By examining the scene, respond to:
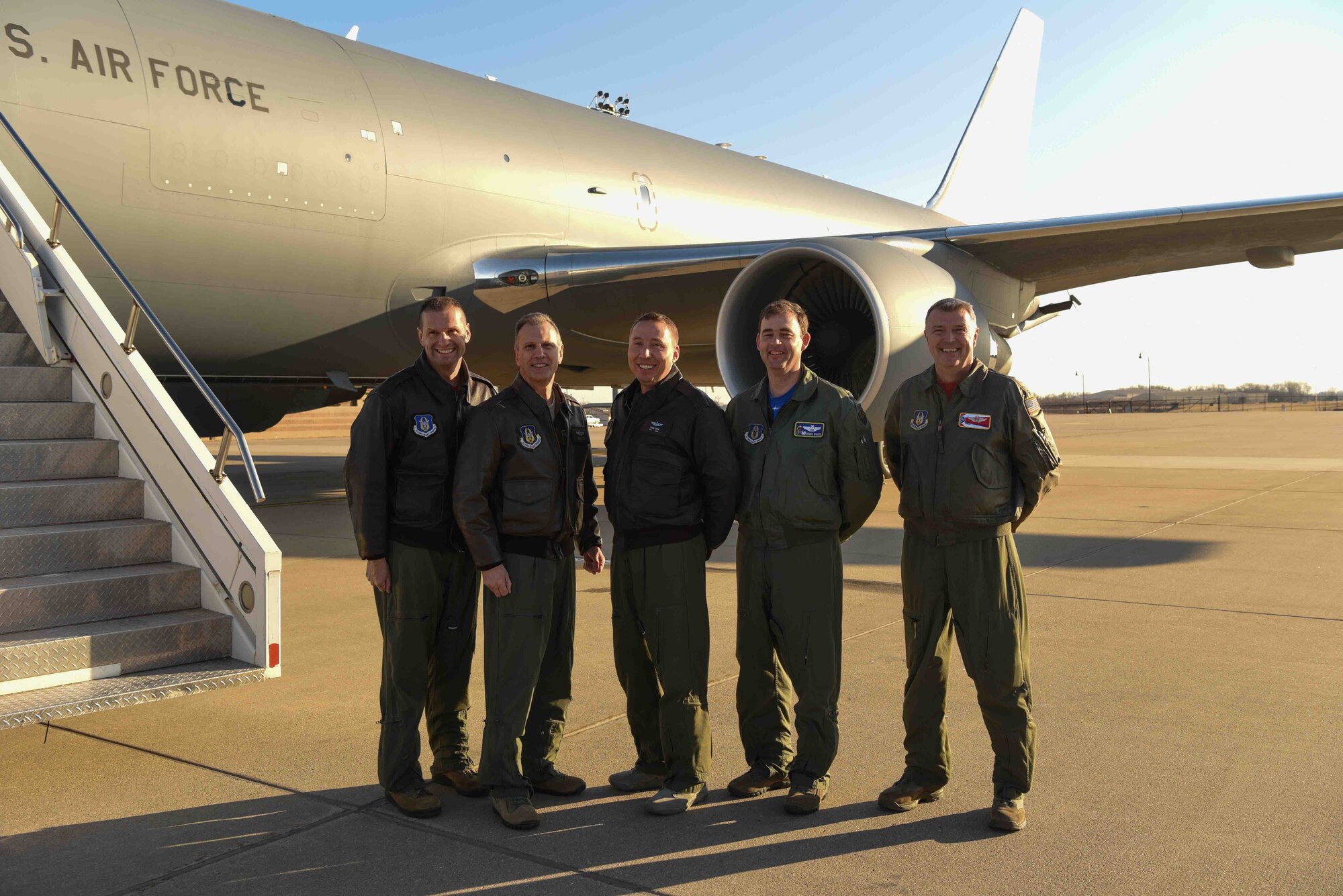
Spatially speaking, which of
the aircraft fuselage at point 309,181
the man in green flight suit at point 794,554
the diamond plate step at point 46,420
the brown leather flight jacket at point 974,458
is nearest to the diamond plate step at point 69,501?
the diamond plate step at point 46,420

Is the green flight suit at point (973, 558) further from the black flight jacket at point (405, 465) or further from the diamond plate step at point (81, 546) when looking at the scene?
the diamond plate step at point (81, 546)

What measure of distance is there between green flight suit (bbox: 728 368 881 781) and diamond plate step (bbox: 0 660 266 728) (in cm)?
157

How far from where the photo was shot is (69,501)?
3748mm

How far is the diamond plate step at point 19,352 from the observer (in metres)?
4.32

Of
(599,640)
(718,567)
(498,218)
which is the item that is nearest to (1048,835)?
(599,640)

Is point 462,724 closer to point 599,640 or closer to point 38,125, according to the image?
point 599,640

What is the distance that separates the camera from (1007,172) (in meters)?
19.1

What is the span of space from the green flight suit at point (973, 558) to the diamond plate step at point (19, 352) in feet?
11.8

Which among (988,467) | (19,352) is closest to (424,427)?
(988,467)

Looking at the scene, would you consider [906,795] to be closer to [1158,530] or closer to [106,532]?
[106,532]

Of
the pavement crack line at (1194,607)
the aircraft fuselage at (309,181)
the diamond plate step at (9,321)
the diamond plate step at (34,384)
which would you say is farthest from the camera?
the aircraft fuselage at (309,181)

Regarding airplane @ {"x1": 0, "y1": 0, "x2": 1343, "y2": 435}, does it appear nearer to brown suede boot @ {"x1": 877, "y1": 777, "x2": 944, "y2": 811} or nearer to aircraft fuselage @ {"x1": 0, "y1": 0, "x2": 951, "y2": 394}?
aircraft fuselage @ {"x1": 0, "y1": 0, "x2": 951, "y2": 394}

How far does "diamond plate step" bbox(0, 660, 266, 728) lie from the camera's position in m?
2.88

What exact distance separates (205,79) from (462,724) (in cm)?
548
